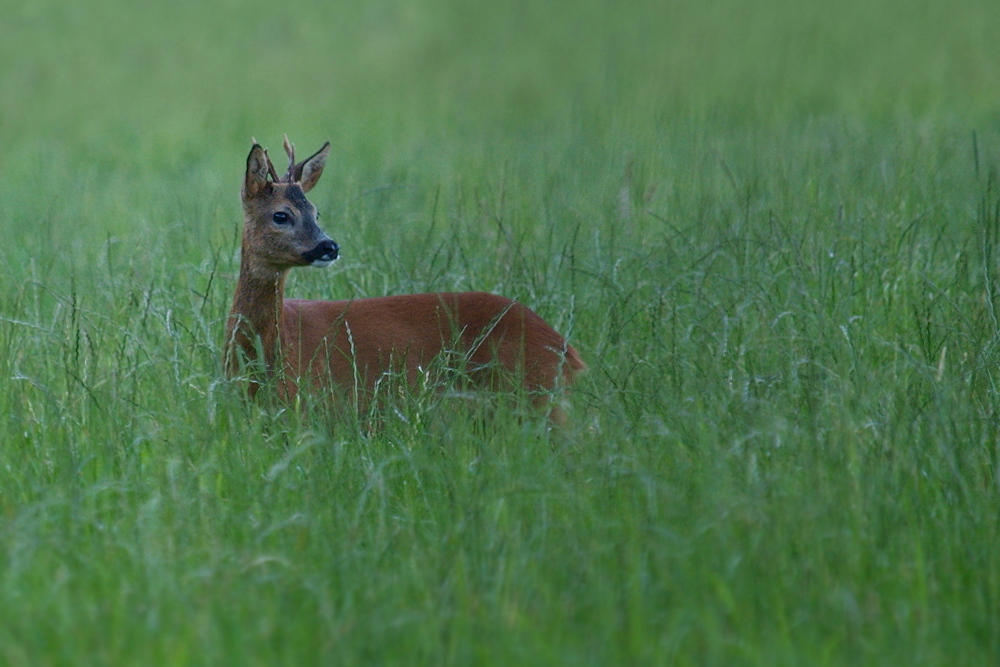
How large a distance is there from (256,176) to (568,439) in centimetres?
188

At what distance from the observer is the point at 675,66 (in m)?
13.5

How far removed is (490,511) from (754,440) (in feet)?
2.37

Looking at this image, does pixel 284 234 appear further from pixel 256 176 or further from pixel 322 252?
pixel 256 176

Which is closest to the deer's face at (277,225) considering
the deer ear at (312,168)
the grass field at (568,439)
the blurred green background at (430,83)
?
the deer ear at (312,168)

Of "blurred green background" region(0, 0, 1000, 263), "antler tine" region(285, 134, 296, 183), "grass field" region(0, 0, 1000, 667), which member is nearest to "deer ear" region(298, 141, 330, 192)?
"antler tine" region(285, 134, 296, 183)

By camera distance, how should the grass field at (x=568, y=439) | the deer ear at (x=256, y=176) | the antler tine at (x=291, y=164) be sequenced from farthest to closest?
1. the antler tine at (x=291, y=164)
2. the deer ear at (x=256, y=176)
3. the grass field at (x=568, y=439)

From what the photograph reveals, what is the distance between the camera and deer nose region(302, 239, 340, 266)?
4.64 m

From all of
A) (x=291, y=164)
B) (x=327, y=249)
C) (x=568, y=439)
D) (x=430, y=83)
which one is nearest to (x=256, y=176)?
(x=291, y=164)

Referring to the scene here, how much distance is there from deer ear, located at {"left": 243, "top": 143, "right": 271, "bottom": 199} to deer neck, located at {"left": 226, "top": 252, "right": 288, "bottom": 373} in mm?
240

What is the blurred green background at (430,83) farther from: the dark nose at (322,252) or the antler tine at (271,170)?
the dark nose at (322,252)

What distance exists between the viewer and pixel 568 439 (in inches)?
137

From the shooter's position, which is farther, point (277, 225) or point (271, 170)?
point (271, 170)

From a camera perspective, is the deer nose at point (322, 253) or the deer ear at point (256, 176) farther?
the deer ear at point (256, 176)

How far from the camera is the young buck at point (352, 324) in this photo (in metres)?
4.62
